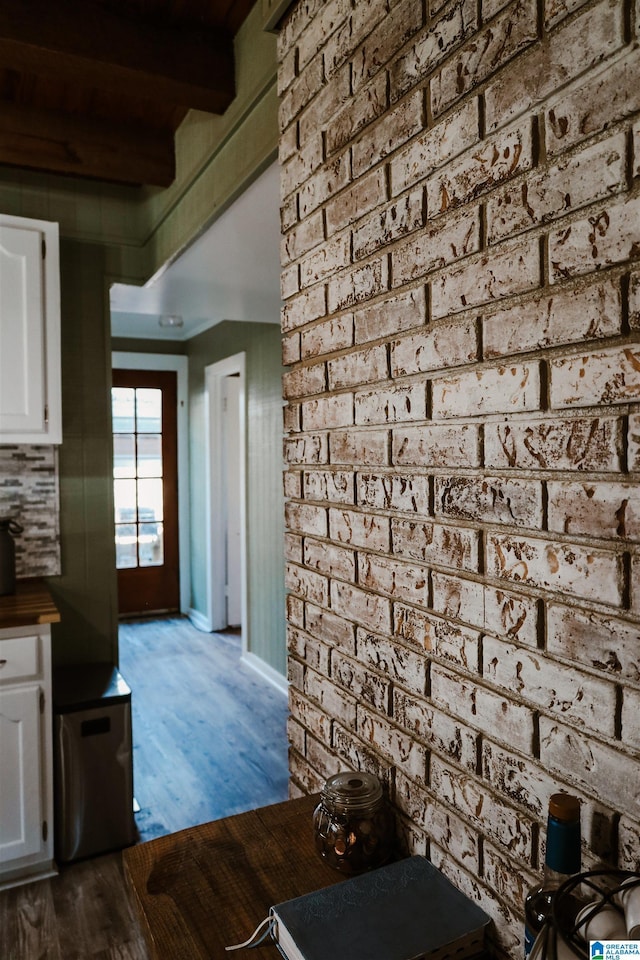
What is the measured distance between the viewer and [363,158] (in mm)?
1130

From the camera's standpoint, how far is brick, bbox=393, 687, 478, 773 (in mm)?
932

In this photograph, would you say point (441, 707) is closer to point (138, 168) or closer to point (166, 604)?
point (138, 168)

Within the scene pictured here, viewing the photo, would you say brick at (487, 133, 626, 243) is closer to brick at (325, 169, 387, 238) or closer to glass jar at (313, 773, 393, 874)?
brick at (325, 169, 387, 238)

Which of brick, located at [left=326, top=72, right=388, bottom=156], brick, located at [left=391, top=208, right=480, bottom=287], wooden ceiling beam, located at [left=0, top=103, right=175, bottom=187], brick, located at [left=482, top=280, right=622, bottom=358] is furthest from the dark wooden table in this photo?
wooden ceiling beam, located at [left=0, top=103, right=175, bottom=187]

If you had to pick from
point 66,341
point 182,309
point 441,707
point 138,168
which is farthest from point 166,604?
point 441,707

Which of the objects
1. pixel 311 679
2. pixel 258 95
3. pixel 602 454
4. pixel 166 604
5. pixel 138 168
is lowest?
pixel 166 604

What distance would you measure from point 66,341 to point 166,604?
3.67m

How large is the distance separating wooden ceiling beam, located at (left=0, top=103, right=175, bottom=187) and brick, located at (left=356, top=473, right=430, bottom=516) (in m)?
2.05

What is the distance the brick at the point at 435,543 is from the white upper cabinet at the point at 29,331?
191cm

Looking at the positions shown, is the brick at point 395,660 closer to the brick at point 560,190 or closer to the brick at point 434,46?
the brick at point 560,190

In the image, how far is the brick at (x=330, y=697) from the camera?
1.23m

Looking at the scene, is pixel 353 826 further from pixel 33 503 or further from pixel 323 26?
pixel 33 503

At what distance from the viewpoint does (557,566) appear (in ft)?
2.54

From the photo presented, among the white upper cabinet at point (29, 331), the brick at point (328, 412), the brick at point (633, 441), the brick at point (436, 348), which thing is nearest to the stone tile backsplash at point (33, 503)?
the white upper cabinet at point (29, 331)
